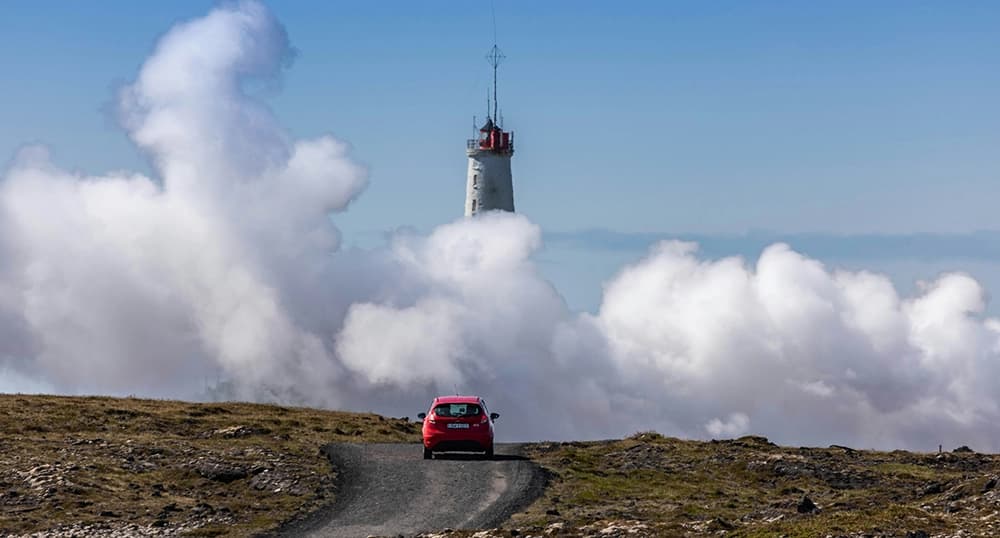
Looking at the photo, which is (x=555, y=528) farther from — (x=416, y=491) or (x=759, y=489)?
(x=759, y=489)

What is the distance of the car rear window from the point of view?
53.2m

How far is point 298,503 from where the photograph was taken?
44.3 metres

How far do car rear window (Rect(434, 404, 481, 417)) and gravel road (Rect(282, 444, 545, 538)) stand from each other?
1694mm

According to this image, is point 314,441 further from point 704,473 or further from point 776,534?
point 776,534

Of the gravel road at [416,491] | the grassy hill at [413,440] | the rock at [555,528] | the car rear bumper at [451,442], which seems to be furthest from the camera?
the car rear bumper at [451,442]

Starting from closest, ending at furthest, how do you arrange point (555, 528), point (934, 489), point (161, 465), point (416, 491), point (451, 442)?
point (555, 528) < point (934, 489) < point (416, 491) < point (161, 465) < point (451, 442)

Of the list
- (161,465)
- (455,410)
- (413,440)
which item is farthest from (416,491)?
(413,440)

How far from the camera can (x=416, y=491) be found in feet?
152

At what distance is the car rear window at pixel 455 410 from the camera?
5316 cm

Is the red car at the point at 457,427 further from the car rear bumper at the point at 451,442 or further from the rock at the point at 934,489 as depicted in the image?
the rock at the point at 934,489

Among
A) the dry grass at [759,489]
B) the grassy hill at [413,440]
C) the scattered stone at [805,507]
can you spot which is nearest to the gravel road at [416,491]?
the grassy hill at [413,440]

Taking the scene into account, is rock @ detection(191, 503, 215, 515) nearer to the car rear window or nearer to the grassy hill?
the grassy hill

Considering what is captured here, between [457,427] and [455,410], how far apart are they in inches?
25.9

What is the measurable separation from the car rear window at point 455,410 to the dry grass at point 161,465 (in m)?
4.66
